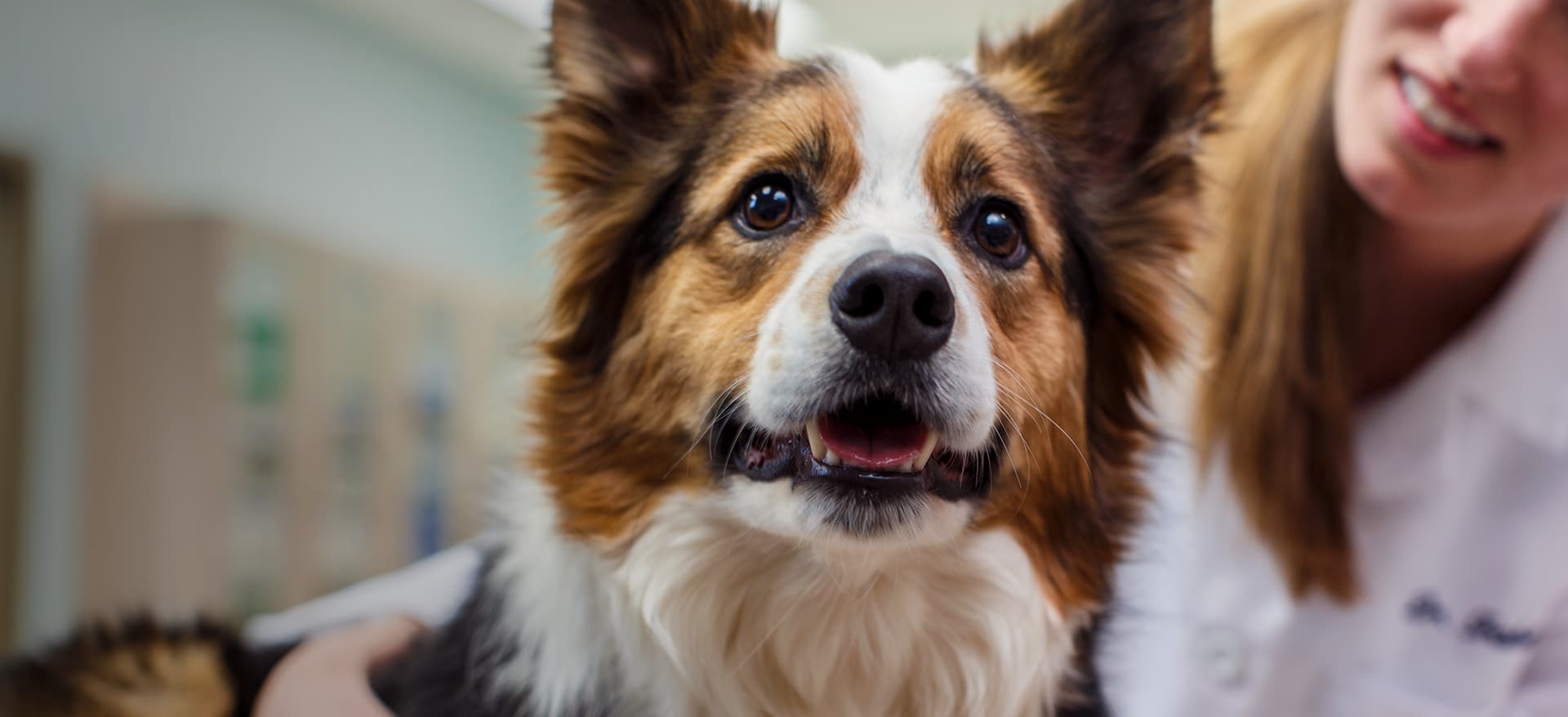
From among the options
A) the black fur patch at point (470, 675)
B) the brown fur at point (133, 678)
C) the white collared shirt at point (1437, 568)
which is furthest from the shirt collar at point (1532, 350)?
the brown fur at point (133, 678)

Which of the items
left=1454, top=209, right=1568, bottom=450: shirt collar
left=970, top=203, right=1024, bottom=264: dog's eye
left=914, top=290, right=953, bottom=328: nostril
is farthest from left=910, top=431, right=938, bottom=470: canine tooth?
left=1454, top=209, right=1568, bottom=450: shirt collar

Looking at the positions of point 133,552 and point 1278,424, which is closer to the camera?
point 1278,424

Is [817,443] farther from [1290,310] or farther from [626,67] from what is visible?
[1290,310]

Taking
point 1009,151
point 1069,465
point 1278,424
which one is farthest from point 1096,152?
point 1278,424

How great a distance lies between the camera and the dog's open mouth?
1.04 m

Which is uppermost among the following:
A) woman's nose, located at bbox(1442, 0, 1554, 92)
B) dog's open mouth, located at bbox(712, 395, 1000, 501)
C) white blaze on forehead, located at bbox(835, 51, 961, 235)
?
woman's nose, located at bbox(1442, 0, 1554, 92)

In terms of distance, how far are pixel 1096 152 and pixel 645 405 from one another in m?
0.69

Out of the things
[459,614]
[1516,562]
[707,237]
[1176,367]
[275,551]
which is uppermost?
[707,237]

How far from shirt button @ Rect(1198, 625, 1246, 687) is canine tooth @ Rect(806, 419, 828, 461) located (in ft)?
3.22

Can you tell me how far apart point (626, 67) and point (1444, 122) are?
1.01 meters

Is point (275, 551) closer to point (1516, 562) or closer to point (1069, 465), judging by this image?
point (1069, 465)

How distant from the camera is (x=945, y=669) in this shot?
3.85 ft

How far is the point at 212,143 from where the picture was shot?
3.54 meters

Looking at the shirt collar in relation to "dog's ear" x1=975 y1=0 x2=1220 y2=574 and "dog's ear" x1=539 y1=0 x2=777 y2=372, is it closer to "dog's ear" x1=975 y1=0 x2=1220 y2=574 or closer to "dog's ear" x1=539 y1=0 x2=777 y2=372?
"dog's ear" x1=975 y1=0 x2=1220 y2=574
